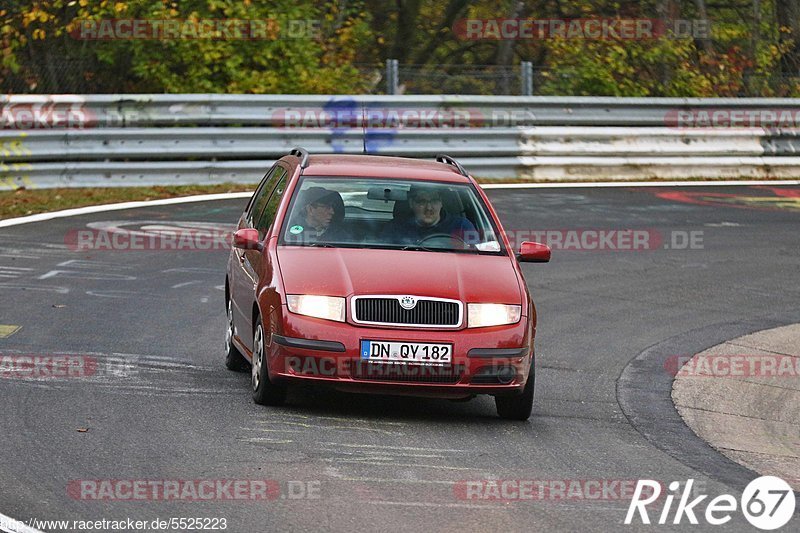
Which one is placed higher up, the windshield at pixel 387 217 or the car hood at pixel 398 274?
the windshield at pixel 387 217

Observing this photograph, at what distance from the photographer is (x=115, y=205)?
18.6m

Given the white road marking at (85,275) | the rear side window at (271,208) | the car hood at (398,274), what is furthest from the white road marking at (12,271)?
the car hood at (398,274)

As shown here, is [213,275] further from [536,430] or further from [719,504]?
[719,504]

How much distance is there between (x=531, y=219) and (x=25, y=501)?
40.3 ft

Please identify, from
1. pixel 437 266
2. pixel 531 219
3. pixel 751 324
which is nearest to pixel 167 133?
pixel 531 219

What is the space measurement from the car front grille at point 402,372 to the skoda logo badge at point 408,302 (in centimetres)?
34

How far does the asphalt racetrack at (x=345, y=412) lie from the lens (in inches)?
262

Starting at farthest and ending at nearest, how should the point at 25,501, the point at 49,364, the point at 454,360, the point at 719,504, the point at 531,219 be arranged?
the point at 531,219 < the point at 49,364 < the point at 454,360 < the point at 719,504 < the point at 25,501

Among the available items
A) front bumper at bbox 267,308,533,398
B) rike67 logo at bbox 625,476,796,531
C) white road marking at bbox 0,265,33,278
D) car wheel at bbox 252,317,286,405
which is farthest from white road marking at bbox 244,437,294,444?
white road marking at bbox 0,265,33,278

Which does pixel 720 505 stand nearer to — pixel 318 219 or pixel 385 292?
pixel 385 292

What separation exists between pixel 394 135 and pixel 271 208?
37.9ft

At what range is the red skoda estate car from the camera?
27.7ft

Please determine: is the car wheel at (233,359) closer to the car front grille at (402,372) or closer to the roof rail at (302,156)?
the roof rail at (302,156)

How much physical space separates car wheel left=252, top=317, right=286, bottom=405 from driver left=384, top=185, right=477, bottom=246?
112cm
